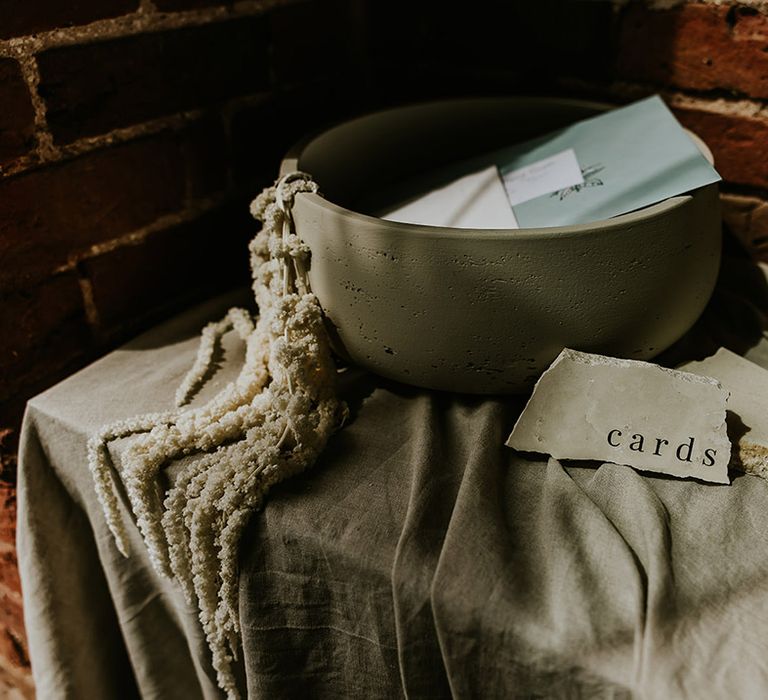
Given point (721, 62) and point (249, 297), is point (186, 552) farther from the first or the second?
point (721, 62)

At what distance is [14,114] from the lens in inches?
22.7

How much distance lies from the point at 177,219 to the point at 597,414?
447mm

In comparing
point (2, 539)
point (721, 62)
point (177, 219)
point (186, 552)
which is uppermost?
point (721, 62)

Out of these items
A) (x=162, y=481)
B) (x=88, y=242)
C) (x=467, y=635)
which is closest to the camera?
(x=467, y=635)

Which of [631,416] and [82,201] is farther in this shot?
[82,201]

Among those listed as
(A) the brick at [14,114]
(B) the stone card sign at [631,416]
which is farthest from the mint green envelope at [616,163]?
(A) the brick at [14,114]

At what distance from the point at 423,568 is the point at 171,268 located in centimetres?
43

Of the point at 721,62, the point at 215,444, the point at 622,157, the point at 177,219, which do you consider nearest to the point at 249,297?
the point at 177,219

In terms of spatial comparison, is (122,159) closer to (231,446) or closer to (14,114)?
(14,114)

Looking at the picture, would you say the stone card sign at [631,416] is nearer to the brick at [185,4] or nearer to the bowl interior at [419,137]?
the bowl interior at [419,137]

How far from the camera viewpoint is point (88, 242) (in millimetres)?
652

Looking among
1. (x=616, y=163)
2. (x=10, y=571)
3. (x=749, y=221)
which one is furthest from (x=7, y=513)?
(x=749, y=221)

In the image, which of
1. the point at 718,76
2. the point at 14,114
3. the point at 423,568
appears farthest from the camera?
the point at 718,76

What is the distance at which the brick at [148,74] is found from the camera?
0.60m
